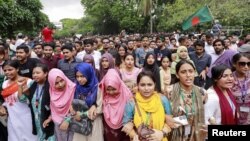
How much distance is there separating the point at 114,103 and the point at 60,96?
67cm

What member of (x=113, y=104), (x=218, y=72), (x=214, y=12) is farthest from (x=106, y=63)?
(x=214, y=12)

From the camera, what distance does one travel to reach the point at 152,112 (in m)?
3.11

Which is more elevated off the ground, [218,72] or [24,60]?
[24,60]

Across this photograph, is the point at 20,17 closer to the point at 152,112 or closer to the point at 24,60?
the point at 24,60

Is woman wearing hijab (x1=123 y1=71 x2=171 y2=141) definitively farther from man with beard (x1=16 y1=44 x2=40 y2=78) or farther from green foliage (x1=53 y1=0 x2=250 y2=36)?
green foliage (x1=53 y1=0 x2=250 y2=36)

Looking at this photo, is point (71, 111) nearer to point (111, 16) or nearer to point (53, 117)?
point (53, 117)

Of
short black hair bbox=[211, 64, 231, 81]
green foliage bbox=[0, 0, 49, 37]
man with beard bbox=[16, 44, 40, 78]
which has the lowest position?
short black hair bbox=[211, 64, 231, 81]

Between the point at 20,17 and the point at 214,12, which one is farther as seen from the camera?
the point at 214,12

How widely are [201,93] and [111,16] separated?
40733 mm

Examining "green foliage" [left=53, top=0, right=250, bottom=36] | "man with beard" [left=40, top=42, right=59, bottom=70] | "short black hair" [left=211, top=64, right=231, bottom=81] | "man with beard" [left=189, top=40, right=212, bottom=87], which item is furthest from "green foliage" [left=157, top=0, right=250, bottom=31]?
"short black hair" [left=211, top=64, right=231, bottom=81]

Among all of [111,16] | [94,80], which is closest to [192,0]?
[111,16]

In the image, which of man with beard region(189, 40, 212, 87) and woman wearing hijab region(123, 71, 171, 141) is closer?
woman wearing hijab region(123, 71, 171, 141)

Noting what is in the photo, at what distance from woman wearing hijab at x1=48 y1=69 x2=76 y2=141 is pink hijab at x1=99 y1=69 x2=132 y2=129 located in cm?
45

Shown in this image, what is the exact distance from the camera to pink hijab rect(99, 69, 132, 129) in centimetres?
347
